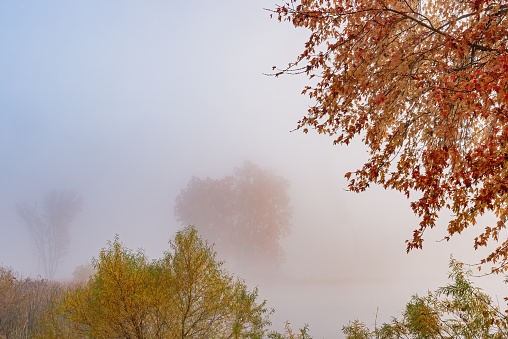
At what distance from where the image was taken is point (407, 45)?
18.4ft

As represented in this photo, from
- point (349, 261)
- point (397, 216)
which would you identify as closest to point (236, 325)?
point (349, 261)

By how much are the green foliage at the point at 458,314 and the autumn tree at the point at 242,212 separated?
32.4 meters

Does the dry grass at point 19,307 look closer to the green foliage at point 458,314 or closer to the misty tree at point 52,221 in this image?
the green foliage at point 458,314

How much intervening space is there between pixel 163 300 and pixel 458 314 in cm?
600

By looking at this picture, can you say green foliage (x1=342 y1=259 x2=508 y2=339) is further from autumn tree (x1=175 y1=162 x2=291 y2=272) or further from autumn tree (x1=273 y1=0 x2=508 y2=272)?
autumn tree (x1=175 y1=162 x2=291 y2=272)

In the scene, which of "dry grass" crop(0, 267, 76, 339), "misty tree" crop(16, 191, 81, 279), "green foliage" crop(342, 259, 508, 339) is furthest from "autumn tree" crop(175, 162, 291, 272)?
"green foliage" crop(342, 259, 508, 339)

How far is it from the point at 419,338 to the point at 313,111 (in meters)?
5.59

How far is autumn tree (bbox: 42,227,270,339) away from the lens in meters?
5.93

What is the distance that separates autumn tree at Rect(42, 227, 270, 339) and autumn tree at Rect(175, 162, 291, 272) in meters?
32.5

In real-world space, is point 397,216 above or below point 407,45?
above

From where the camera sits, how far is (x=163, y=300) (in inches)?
243

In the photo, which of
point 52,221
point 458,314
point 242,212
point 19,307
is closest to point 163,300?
point 458,314

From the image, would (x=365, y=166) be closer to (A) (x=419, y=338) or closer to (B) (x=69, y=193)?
(A) (x=419, y=338)

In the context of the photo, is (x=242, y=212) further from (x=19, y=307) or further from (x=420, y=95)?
(x=420, y=95)
